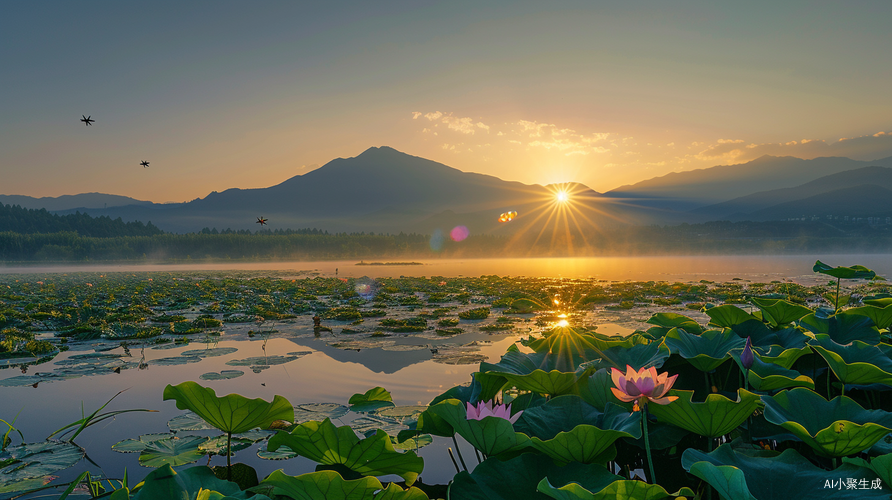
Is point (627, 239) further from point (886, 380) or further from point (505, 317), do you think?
point (886, 380)

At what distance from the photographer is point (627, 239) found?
79188 millimetres

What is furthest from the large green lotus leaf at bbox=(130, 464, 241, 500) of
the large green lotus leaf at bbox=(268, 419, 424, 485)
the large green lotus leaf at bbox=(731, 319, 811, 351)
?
the large green lotus leaf at bbox=(731, 319, 811, 351)

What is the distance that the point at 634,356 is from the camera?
2.07m

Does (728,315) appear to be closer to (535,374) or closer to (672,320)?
(672,320)

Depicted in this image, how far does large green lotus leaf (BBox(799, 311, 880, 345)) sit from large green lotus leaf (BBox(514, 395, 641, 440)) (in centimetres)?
196

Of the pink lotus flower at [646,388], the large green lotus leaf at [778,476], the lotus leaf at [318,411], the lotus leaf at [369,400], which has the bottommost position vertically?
the lotus leaf at [318,411]

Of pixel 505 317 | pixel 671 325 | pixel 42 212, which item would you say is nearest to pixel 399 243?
pixel 505 317

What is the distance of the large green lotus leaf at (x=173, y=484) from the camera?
3.92 ft

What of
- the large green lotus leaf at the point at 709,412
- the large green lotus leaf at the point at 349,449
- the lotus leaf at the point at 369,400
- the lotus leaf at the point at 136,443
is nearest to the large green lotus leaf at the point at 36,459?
the lotus leaf at the point at 136,443

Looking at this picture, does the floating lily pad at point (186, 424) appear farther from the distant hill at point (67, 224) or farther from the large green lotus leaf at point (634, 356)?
the distant hill at point (67, 224)

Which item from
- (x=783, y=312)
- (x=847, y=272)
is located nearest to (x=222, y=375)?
(x=783, y=312)

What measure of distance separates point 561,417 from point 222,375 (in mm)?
4147

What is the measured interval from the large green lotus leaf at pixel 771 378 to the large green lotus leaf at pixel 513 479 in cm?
80

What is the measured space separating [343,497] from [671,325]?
8.57 ft
